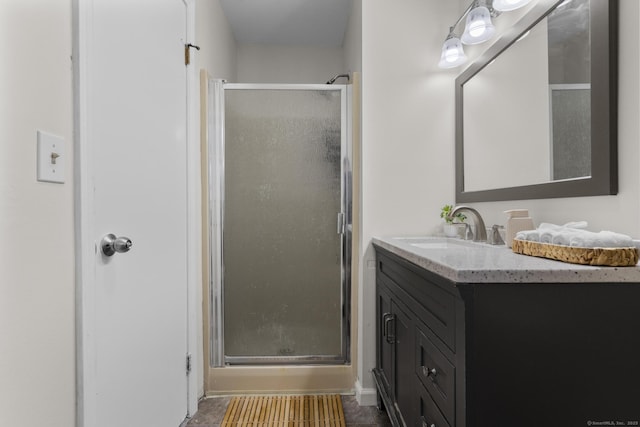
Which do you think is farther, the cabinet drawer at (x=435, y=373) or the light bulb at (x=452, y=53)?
the light bulb at (x=452, y=53)

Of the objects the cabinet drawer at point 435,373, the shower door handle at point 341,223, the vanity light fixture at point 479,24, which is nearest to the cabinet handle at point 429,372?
the cabinet drawer at point 435,373

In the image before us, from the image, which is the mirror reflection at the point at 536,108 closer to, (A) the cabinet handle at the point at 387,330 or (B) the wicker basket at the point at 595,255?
(B) the wicker basket at the point at 595,255

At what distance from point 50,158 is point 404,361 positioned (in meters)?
1.32

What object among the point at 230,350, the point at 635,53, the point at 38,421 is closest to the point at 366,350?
the point at 230,350

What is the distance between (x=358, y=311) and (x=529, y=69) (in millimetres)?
1412

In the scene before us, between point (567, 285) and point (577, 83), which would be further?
point (577, 83)

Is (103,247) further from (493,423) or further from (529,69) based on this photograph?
(529,69)

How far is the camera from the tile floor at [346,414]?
1765 mm

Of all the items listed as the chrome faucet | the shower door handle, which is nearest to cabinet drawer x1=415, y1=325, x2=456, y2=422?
the chrome faucet

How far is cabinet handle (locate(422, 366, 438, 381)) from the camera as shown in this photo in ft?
3.42

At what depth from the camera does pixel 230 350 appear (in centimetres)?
210

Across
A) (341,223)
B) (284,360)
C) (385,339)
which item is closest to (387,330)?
(385,339)

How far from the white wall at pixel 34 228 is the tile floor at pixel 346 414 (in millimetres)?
968

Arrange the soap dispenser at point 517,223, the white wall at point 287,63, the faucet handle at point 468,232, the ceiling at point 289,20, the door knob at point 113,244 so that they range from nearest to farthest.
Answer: the door knob at point 113,244
the soap dispenser at point 517,223
the faucet handle at point 468,232
the ceiling at point 289,20
the white wall at point 287,63
